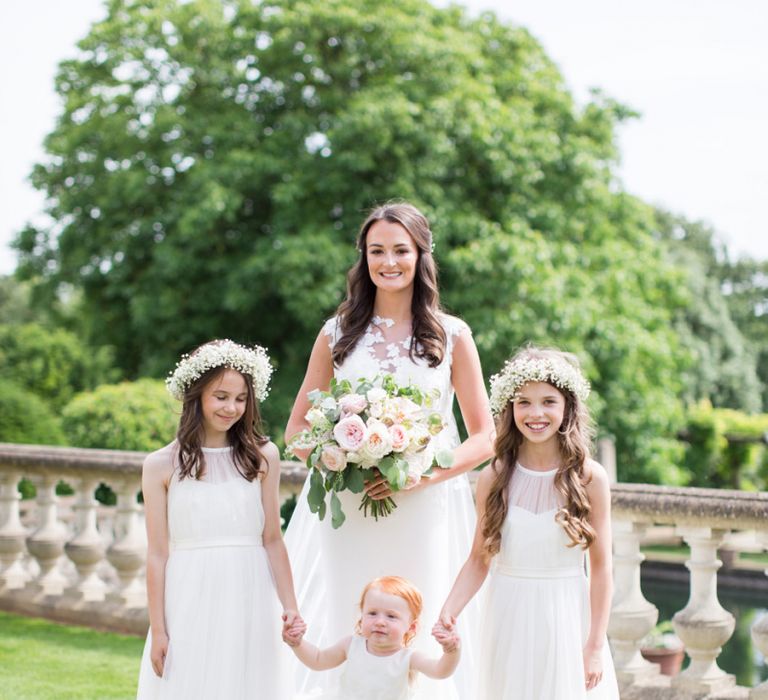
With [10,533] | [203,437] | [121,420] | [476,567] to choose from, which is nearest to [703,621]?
[476,567]

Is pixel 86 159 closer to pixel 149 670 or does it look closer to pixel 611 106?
pixel 611 106

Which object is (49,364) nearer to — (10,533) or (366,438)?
(10,533)

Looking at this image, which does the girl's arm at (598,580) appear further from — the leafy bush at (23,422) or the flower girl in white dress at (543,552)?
the leafy bush at (23,422)

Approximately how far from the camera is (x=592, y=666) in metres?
3.76

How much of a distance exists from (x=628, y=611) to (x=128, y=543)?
3.15 metres

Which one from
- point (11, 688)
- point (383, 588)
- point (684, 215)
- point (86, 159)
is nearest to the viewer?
point (383, 588)

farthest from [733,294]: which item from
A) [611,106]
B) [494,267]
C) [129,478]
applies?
[129,478]

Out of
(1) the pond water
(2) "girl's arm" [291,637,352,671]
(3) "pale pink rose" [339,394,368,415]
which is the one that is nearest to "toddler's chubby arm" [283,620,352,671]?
(2) "girl's arm" [291,637,352,671]

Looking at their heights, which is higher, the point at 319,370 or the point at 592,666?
the point at 319,370

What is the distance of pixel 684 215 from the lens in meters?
40.3

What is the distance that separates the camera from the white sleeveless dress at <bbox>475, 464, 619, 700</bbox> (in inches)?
148

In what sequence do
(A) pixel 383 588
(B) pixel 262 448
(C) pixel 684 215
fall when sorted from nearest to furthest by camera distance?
1. (A) pixel 383 588
2. (B) pixel 262 448
3. (C) pixel 684 215

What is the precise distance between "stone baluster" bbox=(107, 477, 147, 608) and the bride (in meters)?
2.12

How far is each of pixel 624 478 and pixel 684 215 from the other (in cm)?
2233
